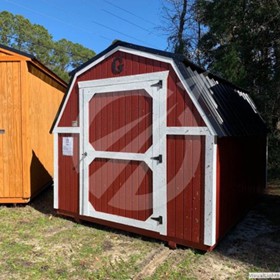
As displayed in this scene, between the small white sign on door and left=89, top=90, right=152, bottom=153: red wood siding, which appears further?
the small white sign on door

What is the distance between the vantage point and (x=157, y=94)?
3.79 metres

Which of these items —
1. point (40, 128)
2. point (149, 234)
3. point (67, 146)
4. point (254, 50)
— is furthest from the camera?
point (254, 50)

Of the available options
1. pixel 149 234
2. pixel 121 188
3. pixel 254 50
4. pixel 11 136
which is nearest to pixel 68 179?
pixel 121 188

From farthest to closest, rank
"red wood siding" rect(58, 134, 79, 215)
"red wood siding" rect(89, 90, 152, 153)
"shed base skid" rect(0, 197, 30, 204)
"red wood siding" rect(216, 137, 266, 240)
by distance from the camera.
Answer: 1. "shed base skid" rect(0, 197, 30, 204)
2. "red wood siding" rect(58, 134, 79, 215)
3. "red wood siding" rect(89, 90, 152, 153)
4. "red wood siding" rect(216, 137, 266, 240)

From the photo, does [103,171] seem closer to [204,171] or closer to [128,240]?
[128,240]

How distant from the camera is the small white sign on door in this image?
4.74m

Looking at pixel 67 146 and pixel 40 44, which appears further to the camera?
pixel 40 44

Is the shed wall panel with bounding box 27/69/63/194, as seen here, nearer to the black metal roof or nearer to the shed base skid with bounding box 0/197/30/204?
the shed base skid with bounding box 0/197/30/204

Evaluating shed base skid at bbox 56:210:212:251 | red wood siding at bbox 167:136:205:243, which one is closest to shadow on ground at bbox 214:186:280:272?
shed base skid at bbox 56:210:212:251

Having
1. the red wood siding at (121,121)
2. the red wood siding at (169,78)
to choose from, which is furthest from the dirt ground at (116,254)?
the red wood siding at (169,78)

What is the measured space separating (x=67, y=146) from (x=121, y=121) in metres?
1.17

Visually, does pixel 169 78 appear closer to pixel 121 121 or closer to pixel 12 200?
A: pixel 121 121

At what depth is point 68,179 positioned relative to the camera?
4832 mm

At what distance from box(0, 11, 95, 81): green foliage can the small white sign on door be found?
21.2 meters
